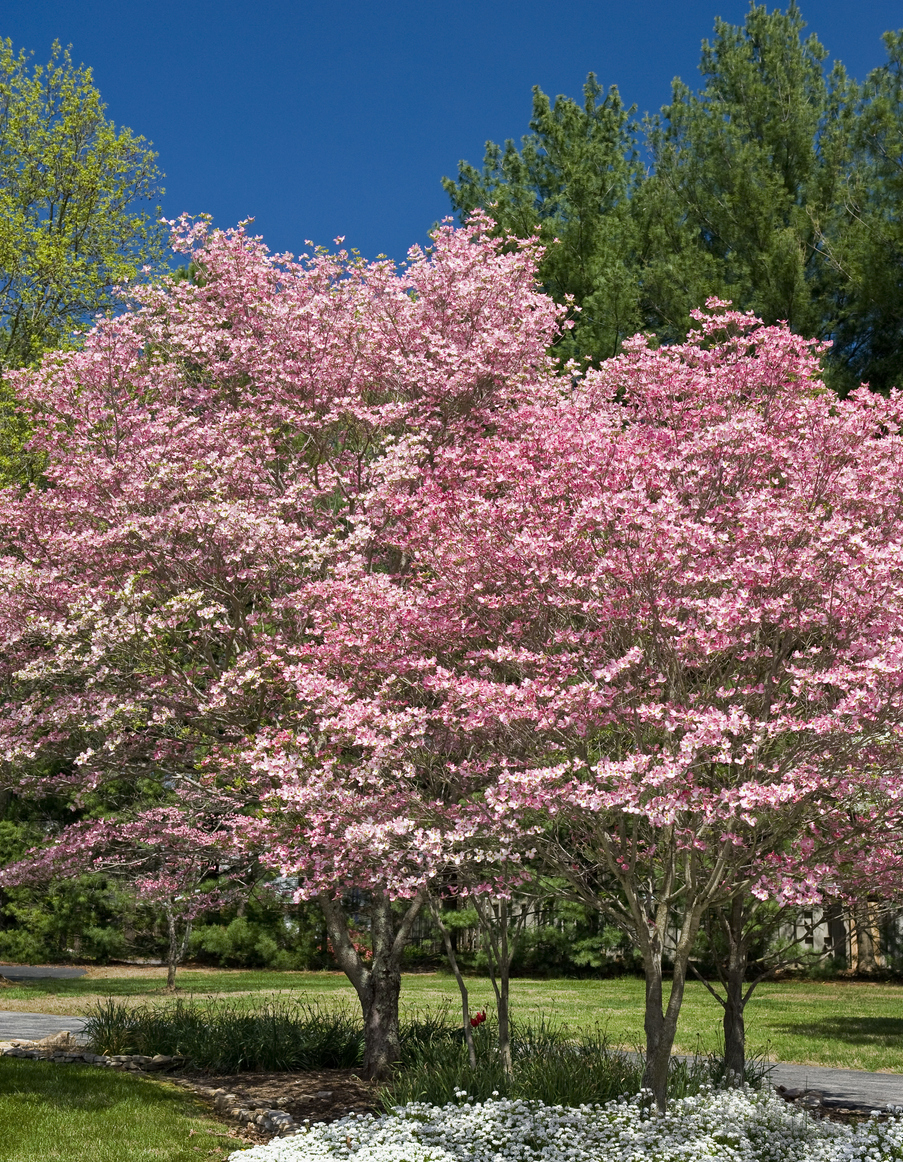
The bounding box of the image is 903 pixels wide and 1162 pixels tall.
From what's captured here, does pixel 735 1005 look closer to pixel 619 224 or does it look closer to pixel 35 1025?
pixel 35 1025

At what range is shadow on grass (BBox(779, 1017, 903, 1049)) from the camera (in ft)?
43.1

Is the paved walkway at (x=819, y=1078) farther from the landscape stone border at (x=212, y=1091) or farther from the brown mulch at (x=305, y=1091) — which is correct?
the brown mulch at (x=305, y=1091)

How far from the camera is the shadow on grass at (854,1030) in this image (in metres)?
13.1

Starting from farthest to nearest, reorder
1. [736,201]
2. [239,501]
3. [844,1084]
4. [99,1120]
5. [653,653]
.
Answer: [736,201], [844,1084], [239,501], [99,1120], [653,653]

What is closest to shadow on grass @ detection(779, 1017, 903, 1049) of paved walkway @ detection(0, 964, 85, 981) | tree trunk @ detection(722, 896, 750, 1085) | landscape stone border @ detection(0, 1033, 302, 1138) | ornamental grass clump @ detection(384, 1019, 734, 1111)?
ornamental grass clump @ detection(384, 1019, 734, 1111)

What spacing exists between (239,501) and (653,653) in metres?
4.03

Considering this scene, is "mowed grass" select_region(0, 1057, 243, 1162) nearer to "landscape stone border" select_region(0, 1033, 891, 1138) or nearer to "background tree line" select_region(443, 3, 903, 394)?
"landscape stone border" select_region(0, 1033, 891, 1138)

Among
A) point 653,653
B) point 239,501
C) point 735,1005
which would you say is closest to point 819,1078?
point 735,1005

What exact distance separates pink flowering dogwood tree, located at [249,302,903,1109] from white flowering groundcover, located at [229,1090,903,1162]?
0.39 metres

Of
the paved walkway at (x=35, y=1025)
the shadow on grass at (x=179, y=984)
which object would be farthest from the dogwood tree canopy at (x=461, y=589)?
the shadow on grass at (x=179, y=984)

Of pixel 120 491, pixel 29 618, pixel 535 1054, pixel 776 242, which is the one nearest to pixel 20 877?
pixel 29 618

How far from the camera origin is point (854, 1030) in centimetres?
1391

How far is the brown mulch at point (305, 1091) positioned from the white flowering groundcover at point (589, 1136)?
2.88 ft

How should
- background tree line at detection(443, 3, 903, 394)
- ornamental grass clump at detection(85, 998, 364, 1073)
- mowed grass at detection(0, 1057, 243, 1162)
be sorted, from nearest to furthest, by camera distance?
mowed grass at detection(0, 1057, 243, 1162) → ornamental grass clump at detection(85, 998, 364, 1073) → background tree line at detection(443, 3, 903, 394)
